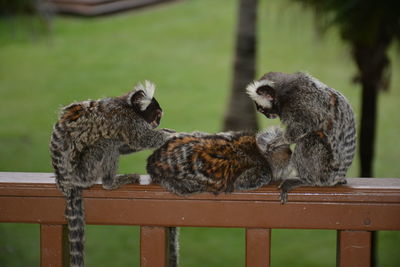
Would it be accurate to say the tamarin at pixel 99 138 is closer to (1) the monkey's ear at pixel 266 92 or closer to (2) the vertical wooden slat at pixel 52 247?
(2) the vertical wooden slat at pixel 52 247

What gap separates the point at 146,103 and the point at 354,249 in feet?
3.33

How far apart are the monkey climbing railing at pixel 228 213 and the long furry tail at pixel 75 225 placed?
Result: 31 millimetres

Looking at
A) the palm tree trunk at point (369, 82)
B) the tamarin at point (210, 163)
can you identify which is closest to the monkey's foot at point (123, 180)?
the tamarin at point (210, 163)

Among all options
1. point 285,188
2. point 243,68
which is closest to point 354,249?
point 285,188

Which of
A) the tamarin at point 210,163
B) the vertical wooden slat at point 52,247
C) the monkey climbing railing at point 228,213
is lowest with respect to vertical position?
the vertical wooden slat at point 52,247

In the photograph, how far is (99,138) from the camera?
Answer: 2297 mm

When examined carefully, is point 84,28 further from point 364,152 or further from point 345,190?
point 345,190

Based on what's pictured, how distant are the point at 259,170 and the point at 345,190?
44 cm

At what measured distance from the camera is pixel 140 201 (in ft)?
5.87

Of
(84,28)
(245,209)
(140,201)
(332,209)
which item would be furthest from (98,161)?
(84,28)

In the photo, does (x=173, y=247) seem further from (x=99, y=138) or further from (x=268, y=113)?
(x=268, y=113)

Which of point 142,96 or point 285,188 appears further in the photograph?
point 142,96

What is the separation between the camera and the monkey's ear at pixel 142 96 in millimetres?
2379

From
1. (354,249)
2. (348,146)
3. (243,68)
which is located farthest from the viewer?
(243,68)
